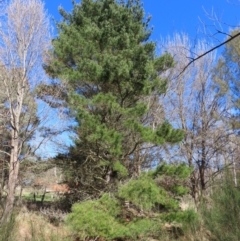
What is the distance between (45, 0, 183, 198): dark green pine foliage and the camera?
10.4 metres

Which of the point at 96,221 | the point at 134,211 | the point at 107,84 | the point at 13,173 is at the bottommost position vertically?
the point at 96,221

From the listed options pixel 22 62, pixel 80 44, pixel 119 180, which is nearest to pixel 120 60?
pixel 80 44

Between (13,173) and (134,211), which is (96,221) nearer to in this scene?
(134,211)

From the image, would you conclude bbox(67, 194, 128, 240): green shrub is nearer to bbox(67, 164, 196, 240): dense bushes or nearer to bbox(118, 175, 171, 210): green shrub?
bbox(67, 164, 196, 240): dense bushes

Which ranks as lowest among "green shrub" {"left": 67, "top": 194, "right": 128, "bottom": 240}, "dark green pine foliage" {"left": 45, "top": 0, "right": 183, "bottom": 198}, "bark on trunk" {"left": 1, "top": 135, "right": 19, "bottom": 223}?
"green shrub" {"left": 67, "top": 194, "right": 128, "bottom": 240}

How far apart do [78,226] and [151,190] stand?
2370 mm

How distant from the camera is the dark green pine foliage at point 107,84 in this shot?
10359 millimetres

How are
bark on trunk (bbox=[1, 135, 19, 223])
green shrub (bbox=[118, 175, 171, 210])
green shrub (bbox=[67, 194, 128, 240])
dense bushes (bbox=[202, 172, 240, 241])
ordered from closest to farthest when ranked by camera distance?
dense bushes (bbox=[202, 172, 240, 241]) → green shrub (bbox=[67, 194, 128, 240]) → green shrub (bbox=[118, 175, 171, 210]) → bark on trunk (bbox=[1, 135, 19, 223])

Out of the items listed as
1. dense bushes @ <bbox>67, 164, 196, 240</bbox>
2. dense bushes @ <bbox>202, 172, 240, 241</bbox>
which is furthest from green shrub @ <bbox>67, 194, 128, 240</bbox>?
dense bushes @ <bbox>202, 172, 240, 241</bbox>

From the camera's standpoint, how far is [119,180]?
37.3ft

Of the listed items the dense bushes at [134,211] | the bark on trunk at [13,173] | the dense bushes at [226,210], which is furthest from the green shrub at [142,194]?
the bark on trunk at [13,173]

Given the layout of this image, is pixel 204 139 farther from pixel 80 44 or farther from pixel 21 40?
pixel 21 40

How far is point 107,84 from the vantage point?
460 inches

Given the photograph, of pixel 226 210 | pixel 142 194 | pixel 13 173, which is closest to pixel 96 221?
pixel 142 194
